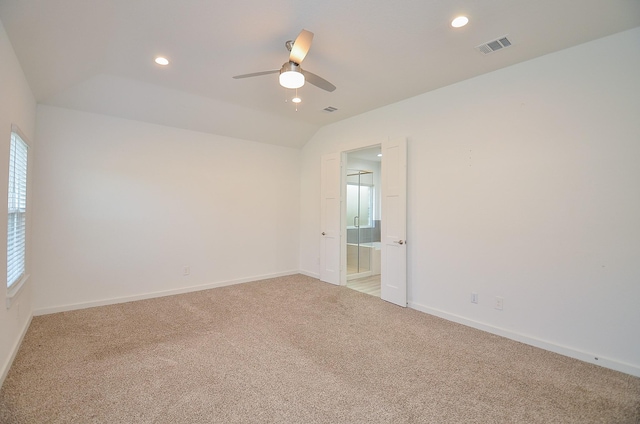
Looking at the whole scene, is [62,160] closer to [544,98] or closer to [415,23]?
[415,23]

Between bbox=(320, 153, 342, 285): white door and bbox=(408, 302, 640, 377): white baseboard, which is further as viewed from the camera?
bbox=(320, 153, 342, 285): white door

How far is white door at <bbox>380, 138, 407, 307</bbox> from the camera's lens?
399 cm

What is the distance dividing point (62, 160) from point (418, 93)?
184 inches

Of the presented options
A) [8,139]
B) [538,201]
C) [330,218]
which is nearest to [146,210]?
[8,139]

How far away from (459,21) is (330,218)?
11.2 feet

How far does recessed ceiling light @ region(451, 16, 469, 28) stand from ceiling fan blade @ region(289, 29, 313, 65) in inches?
47.2

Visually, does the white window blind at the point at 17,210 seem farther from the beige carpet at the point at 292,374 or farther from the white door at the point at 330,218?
the white door at the point at 330,218

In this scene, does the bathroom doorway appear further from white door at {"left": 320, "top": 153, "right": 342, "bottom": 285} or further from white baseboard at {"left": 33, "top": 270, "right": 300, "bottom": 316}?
white baseboard at {"left": 33, "top": 270, "right": 300, "bottom": 316}

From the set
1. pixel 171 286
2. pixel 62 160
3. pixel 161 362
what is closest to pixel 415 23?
pixel 161 362

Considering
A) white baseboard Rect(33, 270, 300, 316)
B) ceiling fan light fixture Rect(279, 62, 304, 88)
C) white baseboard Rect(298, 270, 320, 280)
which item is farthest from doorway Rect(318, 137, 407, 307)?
white baseboard Rect(33, 270, 300, 316)

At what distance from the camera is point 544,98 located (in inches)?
113

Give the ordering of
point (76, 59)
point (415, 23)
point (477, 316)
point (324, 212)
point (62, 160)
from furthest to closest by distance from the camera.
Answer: point (324, 212)
point (62, 160)
point (477, 316)
point (76, 59)
point (415, 23)

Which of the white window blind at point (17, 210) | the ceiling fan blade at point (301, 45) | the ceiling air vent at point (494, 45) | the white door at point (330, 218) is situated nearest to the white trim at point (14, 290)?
the white window blind at point (17, 210)

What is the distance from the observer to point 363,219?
7.33 m
